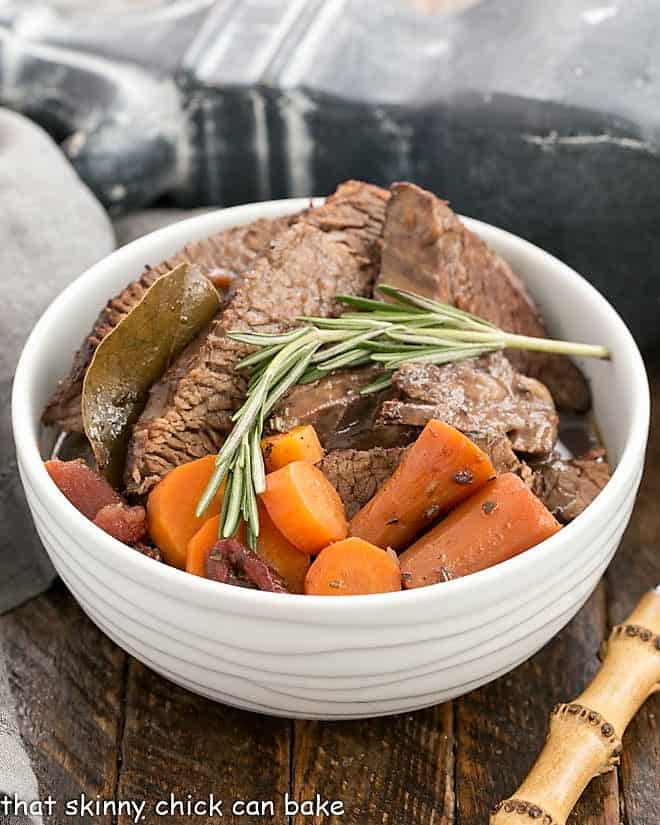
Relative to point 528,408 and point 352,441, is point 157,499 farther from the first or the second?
point 528,408

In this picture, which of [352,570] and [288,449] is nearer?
[352,570]

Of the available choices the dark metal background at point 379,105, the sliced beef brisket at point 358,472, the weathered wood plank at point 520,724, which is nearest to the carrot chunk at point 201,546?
the sliced beef brisket at point 358,472

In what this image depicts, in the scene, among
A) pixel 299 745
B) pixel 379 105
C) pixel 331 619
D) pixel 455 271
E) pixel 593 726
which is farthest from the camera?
pixel 379 105

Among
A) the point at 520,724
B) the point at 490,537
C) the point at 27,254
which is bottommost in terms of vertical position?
the point at 520,724

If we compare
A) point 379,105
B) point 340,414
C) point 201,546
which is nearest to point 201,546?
point 201,546

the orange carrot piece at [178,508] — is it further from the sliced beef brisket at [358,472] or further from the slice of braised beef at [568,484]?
the slice of braised beef at [568,484]

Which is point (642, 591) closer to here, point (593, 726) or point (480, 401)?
point (593, 726)

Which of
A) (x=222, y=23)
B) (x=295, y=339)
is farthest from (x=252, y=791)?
(x=222, y=23)
